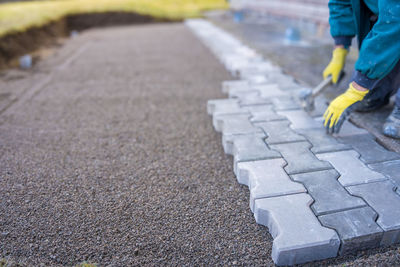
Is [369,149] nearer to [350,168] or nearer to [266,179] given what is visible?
[350,168]

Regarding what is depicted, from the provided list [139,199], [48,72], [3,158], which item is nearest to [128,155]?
[139,199]

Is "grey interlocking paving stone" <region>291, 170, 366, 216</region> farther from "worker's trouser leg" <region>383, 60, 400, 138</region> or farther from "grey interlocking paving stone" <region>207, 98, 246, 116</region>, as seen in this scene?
"grey interlocking paving stone" <region>207, 98, 246, 116</region>

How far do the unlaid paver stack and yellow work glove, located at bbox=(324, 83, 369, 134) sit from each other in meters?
0.13

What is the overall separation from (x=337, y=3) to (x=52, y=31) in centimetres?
770

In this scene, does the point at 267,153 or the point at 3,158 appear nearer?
the point at 267,153

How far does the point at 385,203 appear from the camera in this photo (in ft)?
5.52

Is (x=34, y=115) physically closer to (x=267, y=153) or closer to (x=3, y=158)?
(x=3, y=158)

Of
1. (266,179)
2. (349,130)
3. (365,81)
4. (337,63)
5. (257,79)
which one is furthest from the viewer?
(257,79)

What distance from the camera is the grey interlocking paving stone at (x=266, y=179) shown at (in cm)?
180

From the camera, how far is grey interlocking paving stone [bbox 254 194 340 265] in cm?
145

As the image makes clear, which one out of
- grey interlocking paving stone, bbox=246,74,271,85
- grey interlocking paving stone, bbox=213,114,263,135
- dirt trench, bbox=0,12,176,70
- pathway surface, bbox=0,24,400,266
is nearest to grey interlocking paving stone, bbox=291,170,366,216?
pathway surface, bbox=0,24,400,266

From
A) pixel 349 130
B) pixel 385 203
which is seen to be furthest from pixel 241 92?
pixel 385 203

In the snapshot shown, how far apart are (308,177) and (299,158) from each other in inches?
8.9

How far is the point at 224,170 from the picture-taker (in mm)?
2252
